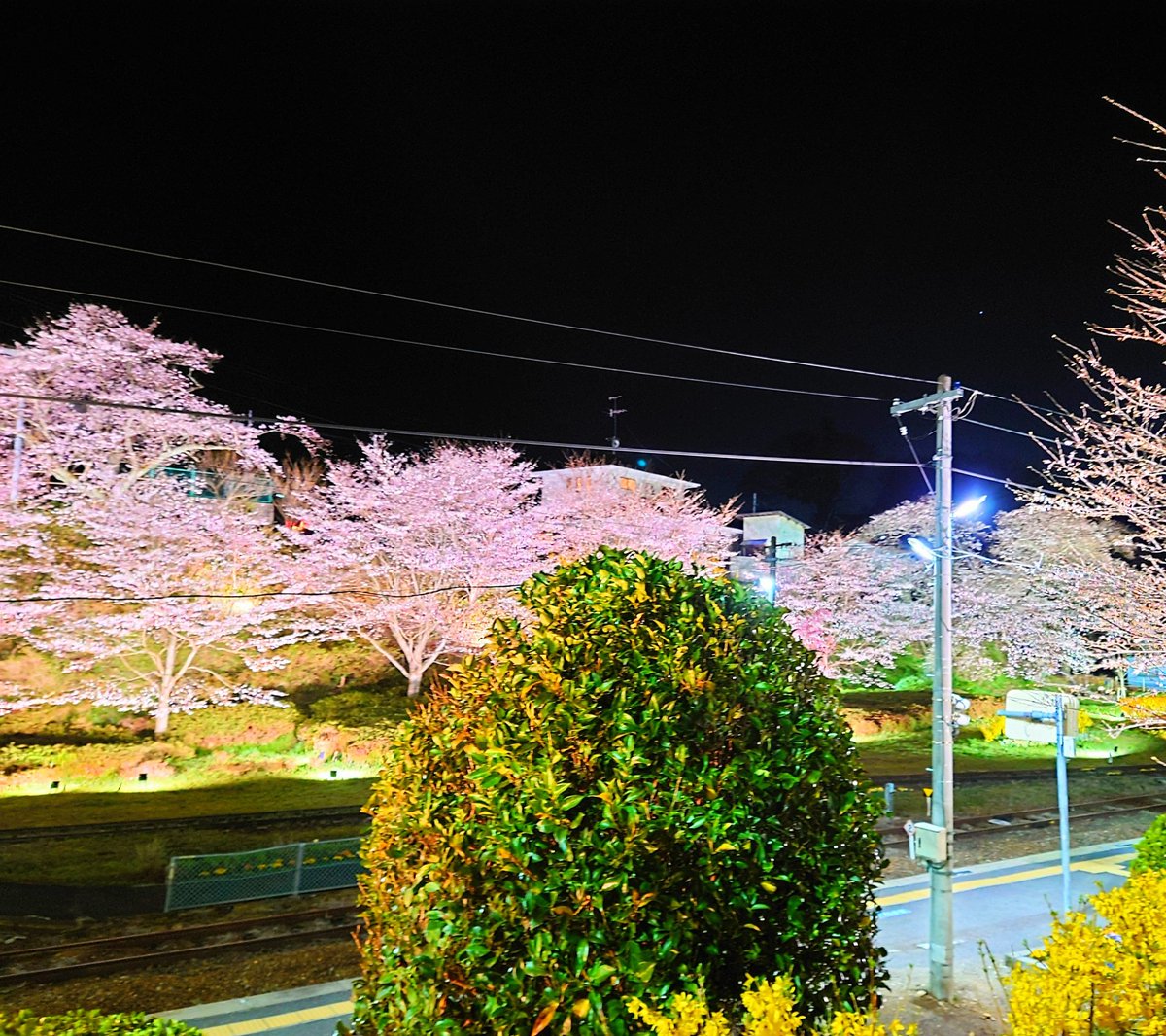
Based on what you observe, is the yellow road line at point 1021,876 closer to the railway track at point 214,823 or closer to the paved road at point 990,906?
the paved road at point 990,906

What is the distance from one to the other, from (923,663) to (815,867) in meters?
36.3

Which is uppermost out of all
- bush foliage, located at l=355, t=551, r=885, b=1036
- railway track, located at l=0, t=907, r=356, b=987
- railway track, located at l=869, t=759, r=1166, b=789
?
bush foliage, located at l=355, t=551, r=885, b=1036

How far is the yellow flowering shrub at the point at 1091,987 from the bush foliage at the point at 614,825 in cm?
57

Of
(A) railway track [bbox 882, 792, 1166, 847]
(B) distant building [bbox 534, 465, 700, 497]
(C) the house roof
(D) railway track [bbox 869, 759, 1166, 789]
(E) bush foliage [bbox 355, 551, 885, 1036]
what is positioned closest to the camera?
(E) bush foliage [bbox 355, 551, 885, 1036]

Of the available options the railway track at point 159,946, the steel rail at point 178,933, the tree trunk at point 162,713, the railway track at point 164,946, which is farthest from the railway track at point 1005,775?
the tree trunk at point 162,713

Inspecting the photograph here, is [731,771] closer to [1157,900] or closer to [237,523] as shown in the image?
[1157,900]

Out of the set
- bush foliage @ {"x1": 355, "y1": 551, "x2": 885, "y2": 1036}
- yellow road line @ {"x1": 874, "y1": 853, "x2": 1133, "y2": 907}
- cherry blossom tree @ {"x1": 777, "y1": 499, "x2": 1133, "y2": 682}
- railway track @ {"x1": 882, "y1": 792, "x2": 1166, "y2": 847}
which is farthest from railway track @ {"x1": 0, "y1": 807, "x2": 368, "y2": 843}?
cherry blossom tree @ {"x1": 777, "y1": 499, "x2": 1133, "y2": 682}

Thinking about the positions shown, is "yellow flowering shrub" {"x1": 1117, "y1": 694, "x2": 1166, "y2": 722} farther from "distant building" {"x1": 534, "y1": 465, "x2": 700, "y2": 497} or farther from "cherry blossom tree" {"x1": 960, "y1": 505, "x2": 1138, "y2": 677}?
"cherry blossom tree" {"x1": 960, "y1": 505, "x2": 1138, "y2": 677}

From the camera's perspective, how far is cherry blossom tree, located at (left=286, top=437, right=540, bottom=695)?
2178 centimetres

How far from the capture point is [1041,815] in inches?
709

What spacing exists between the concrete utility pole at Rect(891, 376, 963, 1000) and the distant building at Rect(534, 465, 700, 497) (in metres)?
20.1

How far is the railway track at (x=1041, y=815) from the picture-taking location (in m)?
16.5

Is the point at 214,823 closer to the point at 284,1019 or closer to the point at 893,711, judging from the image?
the point at 284,1019

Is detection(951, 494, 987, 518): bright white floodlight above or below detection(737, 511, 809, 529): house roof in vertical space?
below
